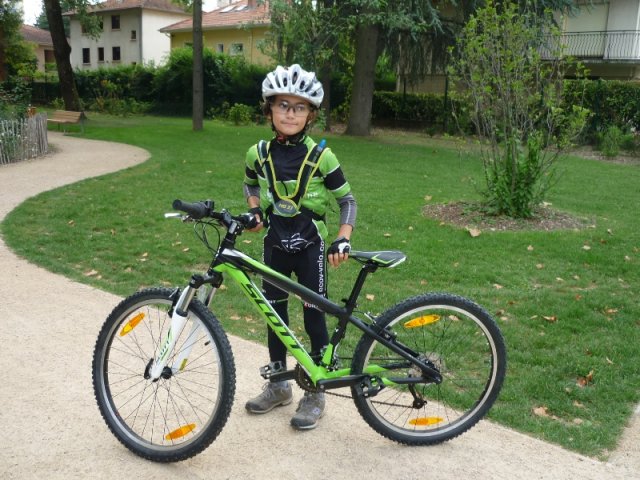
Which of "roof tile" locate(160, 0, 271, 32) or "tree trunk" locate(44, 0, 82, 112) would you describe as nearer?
"tree trunk" locate(44, 0, 82, 112)

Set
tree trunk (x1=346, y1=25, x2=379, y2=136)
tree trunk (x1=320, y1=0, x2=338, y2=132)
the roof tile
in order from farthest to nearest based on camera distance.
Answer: the roof tile
tree trunk (x1=346, y1=25, x2=379, y2=136)
tree trunk (x1=320, y1=0, x2=338, y2=132)

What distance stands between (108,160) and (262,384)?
11806 mm

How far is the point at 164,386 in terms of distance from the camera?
3.60 m

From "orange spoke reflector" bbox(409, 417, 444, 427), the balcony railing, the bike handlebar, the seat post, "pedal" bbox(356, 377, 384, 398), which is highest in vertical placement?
the balcony railing

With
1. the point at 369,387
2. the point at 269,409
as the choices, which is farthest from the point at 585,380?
the point at 269,409

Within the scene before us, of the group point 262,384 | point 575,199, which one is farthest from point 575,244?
point 262,384

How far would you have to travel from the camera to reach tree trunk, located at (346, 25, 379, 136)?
2120 cm

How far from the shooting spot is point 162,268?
669cm

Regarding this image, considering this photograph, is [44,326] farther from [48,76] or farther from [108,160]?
[48,76]

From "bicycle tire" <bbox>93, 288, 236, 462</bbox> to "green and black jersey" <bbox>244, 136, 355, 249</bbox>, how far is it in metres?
0.67

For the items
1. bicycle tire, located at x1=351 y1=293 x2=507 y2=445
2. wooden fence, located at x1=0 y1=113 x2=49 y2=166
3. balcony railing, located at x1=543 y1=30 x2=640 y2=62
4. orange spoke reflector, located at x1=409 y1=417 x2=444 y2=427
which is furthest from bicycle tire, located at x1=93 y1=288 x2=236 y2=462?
balcony railing, located at x1=543 y1=30 x2=640 y2=62

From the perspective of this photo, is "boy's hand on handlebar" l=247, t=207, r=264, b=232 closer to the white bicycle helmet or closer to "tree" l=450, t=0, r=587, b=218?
the white bicycle helmet

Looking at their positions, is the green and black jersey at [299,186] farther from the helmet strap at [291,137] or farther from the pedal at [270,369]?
the pedal at [270,369]

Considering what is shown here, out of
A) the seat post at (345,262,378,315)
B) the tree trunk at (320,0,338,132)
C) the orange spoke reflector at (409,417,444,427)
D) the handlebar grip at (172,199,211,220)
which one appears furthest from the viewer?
the tree trunk at (320,0,338,132)
